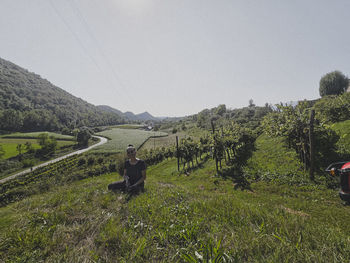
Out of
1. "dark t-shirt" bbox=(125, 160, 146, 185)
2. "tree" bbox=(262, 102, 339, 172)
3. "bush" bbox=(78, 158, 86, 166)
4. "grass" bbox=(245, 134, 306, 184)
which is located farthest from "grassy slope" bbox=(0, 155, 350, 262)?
"bush" bbox=(78, 158, 86, 166)

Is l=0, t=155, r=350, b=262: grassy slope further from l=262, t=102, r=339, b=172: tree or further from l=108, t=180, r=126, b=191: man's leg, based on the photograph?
l=262, t=102, r=339, b=172: tree

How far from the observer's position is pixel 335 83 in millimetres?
64375

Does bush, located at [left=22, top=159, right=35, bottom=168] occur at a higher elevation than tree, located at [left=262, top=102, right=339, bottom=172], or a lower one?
lower

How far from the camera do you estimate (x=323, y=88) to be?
68.1 meters

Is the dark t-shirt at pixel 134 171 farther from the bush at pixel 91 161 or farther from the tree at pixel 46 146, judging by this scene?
the tree at pixel 46 146

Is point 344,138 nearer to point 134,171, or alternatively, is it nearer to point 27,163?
point 134,171

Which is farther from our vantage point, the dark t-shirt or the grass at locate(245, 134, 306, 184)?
the grass at locate(245, 134, 306, 184)

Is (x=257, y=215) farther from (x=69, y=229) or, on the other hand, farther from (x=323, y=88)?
(x=323, y=88)

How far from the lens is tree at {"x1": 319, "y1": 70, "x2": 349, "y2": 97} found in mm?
63438

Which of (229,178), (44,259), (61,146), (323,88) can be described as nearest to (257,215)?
(44,259)

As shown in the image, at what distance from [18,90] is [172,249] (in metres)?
270

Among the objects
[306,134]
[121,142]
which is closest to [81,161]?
[121,142]

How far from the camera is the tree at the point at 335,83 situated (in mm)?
63438

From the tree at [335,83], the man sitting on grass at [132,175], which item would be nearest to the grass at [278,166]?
the man sitting on grass at [132,175]
